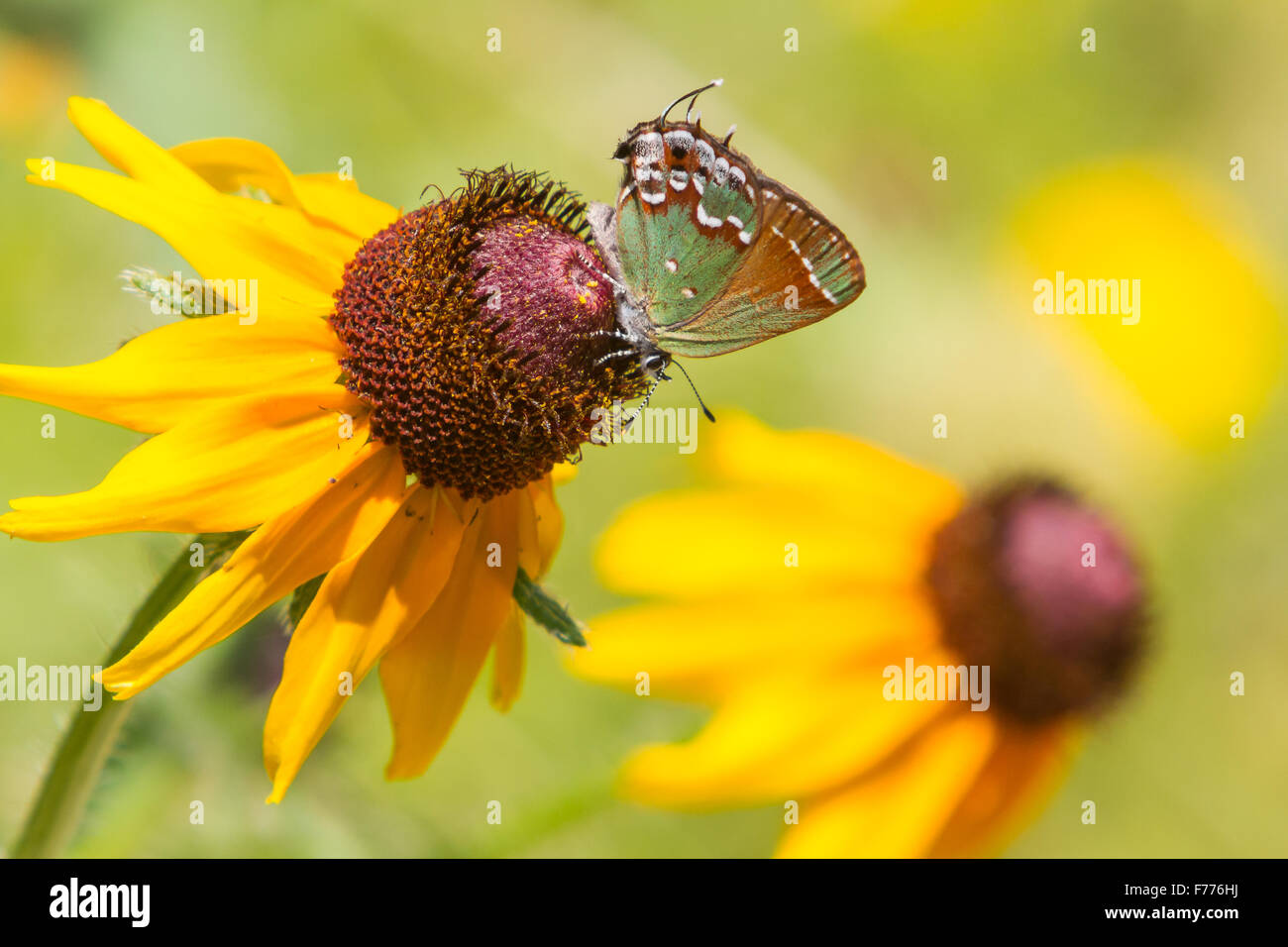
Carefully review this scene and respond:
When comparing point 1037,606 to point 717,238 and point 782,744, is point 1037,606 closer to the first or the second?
point 782,744

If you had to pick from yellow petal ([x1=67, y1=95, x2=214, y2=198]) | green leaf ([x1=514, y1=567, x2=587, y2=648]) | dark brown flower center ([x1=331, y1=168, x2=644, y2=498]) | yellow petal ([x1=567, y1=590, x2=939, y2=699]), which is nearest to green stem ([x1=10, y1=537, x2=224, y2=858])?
dark brown flower center ([x1=331, y1=168, x2=644, y2=498])

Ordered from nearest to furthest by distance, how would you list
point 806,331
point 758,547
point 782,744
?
point 782,744, point 758,547, point 806,331

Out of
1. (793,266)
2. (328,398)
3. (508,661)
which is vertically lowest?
(508,661)

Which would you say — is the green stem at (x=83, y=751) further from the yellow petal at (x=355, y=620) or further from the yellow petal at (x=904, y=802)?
the yellow petal at (x=904, y=802)

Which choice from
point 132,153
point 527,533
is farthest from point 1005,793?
point 132,153

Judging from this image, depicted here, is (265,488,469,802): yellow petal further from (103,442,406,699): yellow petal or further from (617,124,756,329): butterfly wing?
(617,124,756,329): butterfly wing

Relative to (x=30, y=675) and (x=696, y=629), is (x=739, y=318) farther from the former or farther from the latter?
(x=30, y=675)

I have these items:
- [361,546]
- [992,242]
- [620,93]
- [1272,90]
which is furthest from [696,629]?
[1272,90]
